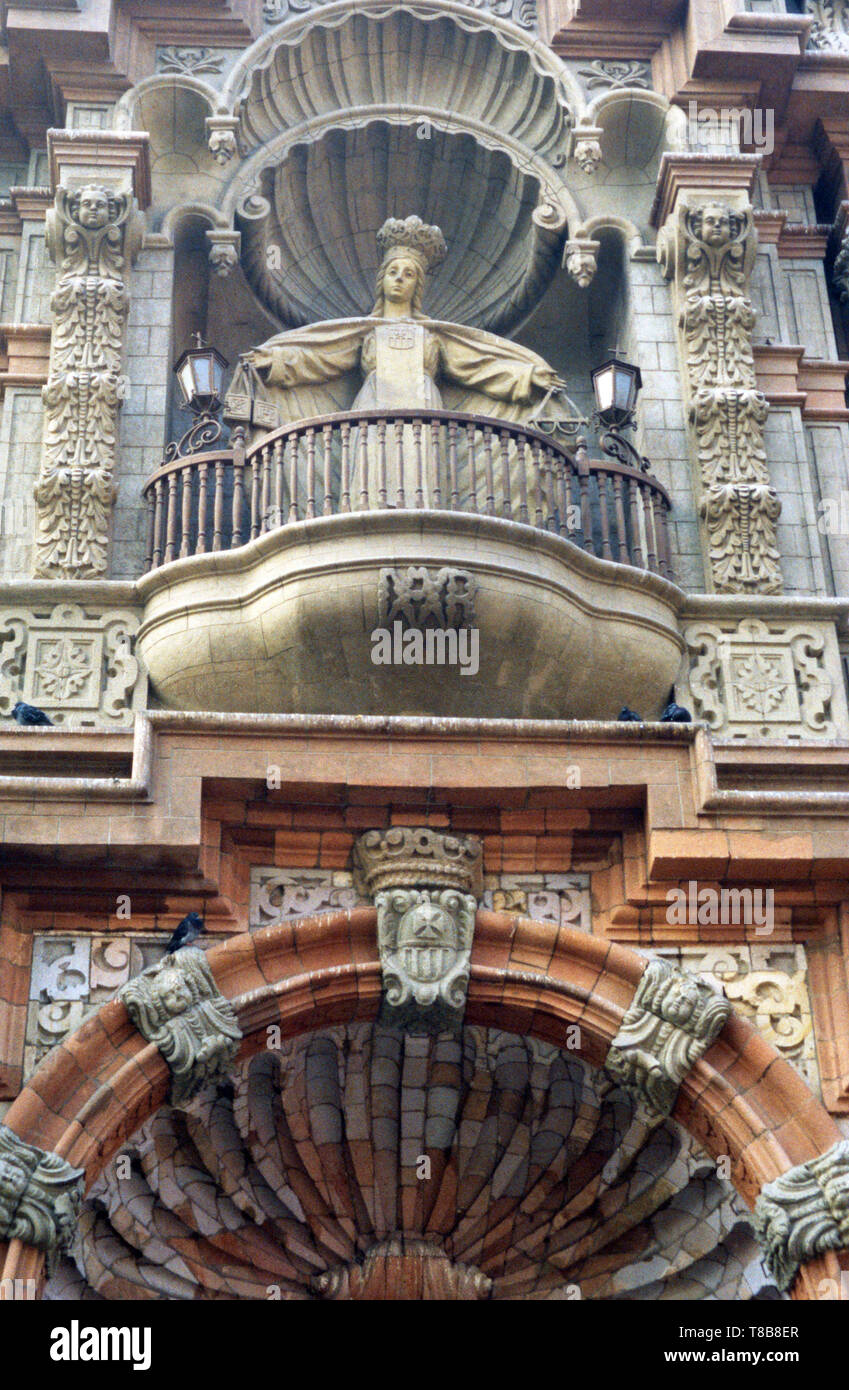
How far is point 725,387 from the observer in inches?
533

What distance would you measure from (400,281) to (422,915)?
5169mm

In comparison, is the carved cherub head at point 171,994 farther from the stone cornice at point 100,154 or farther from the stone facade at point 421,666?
the stone cornice at point 100,154

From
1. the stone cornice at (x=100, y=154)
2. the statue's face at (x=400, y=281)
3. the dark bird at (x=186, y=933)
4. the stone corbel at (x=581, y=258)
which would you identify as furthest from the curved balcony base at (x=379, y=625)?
the stone cornice at (x=100, y=154)

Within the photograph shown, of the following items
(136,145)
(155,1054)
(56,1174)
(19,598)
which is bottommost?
(56,1174)

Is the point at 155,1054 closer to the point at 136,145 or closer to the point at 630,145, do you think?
the point at 136,145

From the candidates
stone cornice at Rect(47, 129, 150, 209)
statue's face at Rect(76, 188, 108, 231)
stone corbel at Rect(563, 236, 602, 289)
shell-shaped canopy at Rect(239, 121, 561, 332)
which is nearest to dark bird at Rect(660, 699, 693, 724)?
stone corbel at Rect(563, 236, 602, 289)

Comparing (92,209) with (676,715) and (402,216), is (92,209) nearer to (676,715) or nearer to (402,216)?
(402,216)

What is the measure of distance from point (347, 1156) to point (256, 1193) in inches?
22.6

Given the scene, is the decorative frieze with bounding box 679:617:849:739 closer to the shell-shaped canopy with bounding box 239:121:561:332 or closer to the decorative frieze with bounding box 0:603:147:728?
the decorative frieze with bounding box 0:603:147:728

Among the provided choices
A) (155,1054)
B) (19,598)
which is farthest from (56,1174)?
(19,598)

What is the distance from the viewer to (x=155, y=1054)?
10.2m

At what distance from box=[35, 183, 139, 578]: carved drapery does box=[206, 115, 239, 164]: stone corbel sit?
3.07 ft

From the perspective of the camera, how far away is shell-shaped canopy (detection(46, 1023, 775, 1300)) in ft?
37.3

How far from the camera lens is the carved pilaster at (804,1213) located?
995 centimetres
